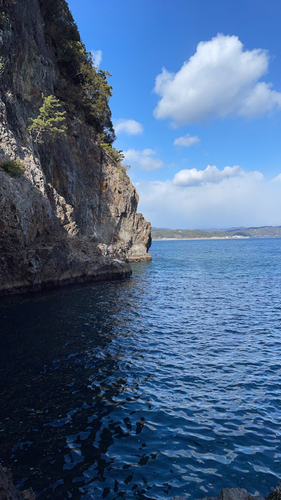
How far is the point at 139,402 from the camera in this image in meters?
9.69

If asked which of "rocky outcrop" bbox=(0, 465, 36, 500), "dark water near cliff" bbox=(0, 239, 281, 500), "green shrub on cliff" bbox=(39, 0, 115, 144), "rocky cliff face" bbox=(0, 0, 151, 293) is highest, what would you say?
"green shrub on cliff" bbox=(39, 0, 115, 144)

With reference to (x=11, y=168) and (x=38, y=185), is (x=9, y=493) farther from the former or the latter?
(x=38, y=185)

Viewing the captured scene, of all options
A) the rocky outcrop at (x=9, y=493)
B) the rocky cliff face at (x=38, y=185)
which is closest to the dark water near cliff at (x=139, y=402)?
the rocky outcrop at (x=9, y=493)

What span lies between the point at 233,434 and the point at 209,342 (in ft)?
23.9

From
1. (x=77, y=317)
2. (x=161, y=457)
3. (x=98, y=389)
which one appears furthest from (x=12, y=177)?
(x=161, y=457)

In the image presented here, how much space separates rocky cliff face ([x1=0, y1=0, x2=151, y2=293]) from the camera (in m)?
25.0

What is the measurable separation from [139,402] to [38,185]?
2508 centimetres

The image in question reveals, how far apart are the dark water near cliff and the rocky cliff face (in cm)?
740

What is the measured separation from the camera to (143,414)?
9.02 metres

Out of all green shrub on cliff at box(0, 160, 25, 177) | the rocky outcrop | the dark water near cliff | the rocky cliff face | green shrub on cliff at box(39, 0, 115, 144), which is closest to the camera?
the rocky outcrop

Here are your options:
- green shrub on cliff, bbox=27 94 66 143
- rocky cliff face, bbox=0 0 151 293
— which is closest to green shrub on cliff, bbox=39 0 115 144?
rocky cliff face, bbox=0 0 151 293

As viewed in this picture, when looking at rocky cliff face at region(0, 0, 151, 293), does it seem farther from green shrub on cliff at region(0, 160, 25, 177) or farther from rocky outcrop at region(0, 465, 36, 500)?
rocky outcrop at region(0, 465, 36, 500)

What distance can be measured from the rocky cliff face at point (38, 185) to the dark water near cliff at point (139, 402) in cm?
740

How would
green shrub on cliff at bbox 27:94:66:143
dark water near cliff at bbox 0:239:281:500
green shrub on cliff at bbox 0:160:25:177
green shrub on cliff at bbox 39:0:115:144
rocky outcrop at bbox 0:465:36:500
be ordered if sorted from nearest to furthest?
rocky outcrop at bbox 0:465:36:500 < dark water near cliff at bbox 0:239:281:500 < green shrub on cliff at bbox 0:160:25:177 < green shrub on cliff at bbox 27:94:66:143 < green shrub on cliff at bbox 39:0:115:144
